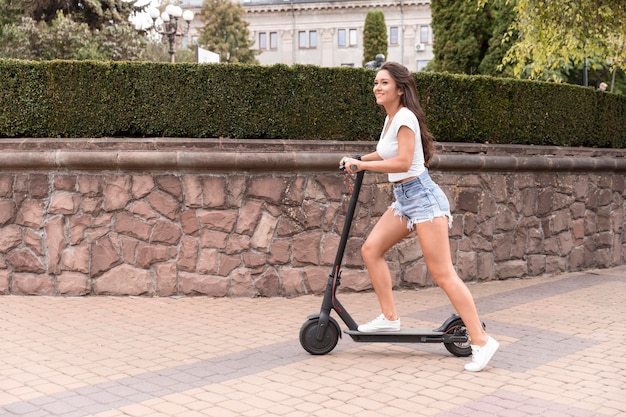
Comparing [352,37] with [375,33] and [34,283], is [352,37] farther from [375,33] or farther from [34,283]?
[34,283]

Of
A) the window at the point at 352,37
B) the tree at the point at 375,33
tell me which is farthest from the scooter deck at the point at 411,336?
the window at the point at 352,37

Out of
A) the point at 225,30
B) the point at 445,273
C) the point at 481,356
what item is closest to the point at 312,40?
the point at 225,30

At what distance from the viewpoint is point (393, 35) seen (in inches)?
2717

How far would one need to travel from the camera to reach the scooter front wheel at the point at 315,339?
5.21m

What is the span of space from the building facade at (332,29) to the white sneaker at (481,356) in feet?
210

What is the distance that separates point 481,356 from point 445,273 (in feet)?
1.88

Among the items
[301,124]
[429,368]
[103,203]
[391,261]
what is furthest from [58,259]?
[429,368]

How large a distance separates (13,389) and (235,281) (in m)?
3.20

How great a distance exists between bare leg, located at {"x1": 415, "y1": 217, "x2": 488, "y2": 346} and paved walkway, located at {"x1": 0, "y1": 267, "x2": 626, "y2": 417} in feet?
0.99

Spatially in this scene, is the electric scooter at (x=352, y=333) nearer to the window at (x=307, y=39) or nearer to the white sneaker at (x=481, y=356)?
the white sneaker at (x=481, y=356)

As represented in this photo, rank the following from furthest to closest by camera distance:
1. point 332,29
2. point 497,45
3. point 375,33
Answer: point 332,29 < point 375,33 < point 497,45

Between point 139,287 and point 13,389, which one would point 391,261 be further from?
point 13,389

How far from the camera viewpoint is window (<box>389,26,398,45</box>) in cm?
6869

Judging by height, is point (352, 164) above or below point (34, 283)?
above
